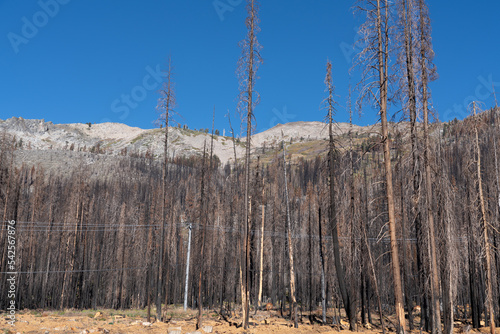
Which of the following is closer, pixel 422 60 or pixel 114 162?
Answer: pixel 422 60

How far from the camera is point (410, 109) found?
571 inches

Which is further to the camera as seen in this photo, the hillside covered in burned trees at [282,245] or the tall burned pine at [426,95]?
the hillside covered in burned trees at [282,245]

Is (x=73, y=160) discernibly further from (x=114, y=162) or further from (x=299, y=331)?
(x=299, y=331)

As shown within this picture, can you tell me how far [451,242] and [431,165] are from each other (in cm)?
346

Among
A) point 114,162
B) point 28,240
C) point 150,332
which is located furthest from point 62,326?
point 114,162

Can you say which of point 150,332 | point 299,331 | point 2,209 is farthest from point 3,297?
point 299,331

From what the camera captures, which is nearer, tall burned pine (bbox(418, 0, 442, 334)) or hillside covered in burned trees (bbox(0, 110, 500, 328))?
tall burned pine (bbox(418, 0, 442, 334))

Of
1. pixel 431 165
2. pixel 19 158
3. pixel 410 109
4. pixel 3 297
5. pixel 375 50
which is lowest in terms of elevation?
pixel 3 297

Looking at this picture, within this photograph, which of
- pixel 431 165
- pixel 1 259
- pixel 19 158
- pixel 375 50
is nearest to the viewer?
pixel 375 50

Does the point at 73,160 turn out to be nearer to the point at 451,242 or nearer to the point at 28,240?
the point at 28,240

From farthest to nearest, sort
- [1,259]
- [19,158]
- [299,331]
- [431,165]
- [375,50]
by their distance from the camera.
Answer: [19,158] < [1,259] < [299,331] < [431,165] < [375,50]

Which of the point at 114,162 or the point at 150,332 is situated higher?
the point at 114,162

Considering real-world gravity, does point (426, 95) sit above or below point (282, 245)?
above

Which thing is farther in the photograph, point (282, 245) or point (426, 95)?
point (282, 245)
